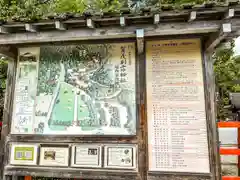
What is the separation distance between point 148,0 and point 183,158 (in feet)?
29.9

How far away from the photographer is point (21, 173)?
12.3 feet

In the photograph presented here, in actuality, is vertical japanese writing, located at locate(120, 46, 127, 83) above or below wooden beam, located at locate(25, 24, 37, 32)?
below

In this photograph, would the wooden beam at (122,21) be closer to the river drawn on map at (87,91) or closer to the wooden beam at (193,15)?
the river drawn on map at (87,91)

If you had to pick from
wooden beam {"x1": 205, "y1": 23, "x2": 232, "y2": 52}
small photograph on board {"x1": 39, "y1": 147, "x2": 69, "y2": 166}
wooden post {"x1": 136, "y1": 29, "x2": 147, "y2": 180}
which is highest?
wooden beam {"x1": 205, "y1": 23, "x2": 232, "y2": 52}

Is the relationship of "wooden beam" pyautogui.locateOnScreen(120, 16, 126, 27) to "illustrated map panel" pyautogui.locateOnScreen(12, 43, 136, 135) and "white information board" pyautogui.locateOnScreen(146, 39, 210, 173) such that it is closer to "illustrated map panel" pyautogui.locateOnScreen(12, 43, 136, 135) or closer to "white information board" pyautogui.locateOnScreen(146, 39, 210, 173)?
"illustrated map panel" pyautogui.locateOnScreen(12, 43, 136, 135)

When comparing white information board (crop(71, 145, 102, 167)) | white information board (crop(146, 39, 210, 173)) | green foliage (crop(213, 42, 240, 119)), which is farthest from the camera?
green foliage (crop(213, 42, 240, 119))

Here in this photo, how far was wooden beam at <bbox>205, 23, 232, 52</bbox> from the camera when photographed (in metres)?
2.89

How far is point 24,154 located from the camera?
12.5 feet

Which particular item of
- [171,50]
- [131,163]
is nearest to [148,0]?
[171,50]

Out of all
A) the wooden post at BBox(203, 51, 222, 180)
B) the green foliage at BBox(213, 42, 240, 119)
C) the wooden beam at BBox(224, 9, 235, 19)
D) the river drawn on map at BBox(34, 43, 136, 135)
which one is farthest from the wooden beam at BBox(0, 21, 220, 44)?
the green foliage at BBox(213, 42, 240, 119)

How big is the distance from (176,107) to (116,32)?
181cm

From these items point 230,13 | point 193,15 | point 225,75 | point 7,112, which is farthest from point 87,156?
point 225,75

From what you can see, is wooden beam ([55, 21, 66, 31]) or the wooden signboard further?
the wooden signboard

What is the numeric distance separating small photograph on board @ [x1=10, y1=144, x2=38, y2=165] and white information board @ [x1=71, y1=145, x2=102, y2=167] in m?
0.84
